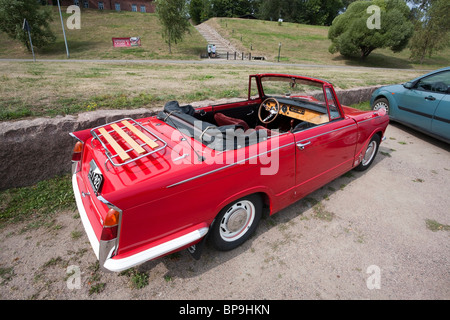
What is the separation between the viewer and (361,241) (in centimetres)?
267

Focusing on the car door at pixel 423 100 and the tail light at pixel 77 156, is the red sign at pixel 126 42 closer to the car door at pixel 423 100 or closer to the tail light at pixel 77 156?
the car door at pixel 423 100

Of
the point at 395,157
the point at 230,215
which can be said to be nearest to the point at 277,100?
the point at 230,215

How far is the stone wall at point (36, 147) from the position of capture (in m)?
3.04

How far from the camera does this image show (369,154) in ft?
13.5

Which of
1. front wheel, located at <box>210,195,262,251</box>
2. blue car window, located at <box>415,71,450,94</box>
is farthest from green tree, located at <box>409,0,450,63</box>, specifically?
front wheel, located at <box>210,195,262,251</box>

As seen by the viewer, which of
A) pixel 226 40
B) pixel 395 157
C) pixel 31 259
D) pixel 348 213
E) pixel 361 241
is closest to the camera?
pixel 31 259

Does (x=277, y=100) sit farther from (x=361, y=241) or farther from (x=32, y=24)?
(x=32, y=24)

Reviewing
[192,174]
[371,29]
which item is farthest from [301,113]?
[371,29]

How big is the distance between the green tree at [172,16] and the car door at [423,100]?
20.9 meters

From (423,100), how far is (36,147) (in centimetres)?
719

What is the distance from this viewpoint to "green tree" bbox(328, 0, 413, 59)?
23.0m

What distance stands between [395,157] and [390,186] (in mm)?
1338

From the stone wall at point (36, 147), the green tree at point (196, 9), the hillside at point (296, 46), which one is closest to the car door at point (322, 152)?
the stone wall at point (36, 147)

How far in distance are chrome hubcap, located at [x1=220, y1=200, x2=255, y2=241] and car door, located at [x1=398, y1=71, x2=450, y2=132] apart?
195 inches
